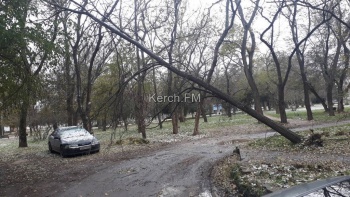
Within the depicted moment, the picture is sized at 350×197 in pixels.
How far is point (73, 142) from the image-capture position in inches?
562

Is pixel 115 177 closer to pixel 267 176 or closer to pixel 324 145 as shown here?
pixel 267 176

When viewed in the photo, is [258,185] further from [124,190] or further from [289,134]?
[289,134]

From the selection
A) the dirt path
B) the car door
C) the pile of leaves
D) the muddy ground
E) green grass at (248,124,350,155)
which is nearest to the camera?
the pile of leaves

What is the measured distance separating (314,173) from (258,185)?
1.52m

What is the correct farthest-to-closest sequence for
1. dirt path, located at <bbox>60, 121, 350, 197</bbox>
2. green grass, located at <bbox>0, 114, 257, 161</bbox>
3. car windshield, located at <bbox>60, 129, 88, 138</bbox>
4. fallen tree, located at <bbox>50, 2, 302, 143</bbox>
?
green grass, located at <bbox>0, 114, 257, 161</bbox> < car windshield, located at <bbox>60, 129, 88, 138</bbox> < fallen tree, located at <bbox>50, 2, 302, 143</bbox> < dirt path, located at <bbox>60, 121, 350, 197</bbox>

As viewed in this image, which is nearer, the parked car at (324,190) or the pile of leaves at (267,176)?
the parked car at (324,190)

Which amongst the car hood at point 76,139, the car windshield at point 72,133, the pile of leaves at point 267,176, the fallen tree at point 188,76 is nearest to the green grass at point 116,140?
the car hood at point 76,139

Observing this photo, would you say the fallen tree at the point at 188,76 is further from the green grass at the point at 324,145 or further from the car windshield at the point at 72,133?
the car windshield at the point at 72,133

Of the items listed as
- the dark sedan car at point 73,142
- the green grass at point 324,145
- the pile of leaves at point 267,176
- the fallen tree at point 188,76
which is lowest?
the pile of leaves at point 267,176

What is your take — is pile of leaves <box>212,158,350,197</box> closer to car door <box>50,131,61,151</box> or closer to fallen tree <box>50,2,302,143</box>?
fallen tree <box>50,2,302,143</box>

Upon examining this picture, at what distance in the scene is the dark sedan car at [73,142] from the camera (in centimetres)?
1411

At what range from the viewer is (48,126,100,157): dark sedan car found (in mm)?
14109

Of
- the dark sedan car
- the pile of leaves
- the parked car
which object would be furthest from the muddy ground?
the parked car

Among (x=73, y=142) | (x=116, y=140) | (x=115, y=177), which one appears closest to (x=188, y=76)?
(x=115, y=177)
